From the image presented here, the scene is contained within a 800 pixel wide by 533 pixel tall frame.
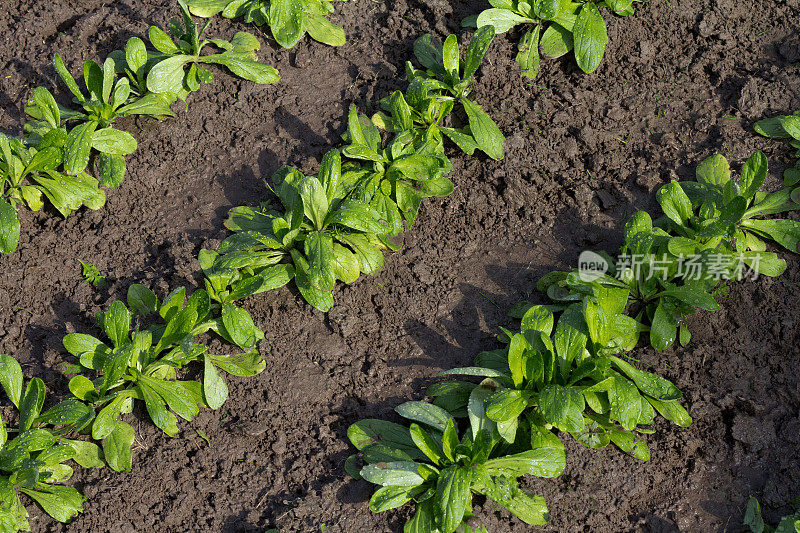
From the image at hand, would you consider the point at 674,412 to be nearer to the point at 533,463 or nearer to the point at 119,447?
the point at 533,463

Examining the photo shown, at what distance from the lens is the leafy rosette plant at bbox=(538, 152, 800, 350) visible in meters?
3.27

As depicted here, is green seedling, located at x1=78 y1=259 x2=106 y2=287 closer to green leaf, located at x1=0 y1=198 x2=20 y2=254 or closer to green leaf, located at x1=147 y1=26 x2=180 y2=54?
green leaf, located at x1=0 y1=198 x2=20 y2=254

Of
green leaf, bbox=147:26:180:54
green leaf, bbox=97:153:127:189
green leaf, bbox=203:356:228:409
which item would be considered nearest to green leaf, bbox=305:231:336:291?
green leaf, bbox=203:356:228:409

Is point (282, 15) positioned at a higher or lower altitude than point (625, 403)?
higher

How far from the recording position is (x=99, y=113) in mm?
3816

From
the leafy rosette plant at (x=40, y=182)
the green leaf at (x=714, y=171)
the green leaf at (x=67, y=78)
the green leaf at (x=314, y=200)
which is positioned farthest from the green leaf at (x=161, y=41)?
the green leaf at (x=714, y=171)

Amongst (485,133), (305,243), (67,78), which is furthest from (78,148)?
(485,133)

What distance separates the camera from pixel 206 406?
126 inches

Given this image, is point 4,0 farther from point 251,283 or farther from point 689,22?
point 689,22

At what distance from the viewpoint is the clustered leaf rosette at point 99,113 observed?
142 inches

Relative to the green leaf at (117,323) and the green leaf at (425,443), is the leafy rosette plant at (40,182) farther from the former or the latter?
the green leaf at (425,443)

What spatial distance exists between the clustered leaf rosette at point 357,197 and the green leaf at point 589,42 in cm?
56

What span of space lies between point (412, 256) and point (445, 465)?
1.07 meters

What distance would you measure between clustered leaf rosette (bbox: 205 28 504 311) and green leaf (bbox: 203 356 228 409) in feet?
1.09
